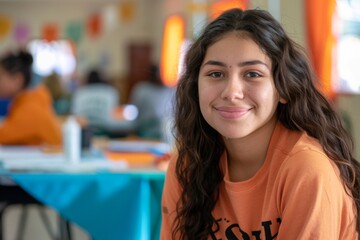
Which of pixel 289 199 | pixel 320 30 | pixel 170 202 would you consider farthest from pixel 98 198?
pixel 320 30

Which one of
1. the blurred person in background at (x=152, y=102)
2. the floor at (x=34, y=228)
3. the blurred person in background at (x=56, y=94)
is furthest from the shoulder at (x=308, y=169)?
the blurred person in background at (x=56, y=94)

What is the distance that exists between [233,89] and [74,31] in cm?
1172

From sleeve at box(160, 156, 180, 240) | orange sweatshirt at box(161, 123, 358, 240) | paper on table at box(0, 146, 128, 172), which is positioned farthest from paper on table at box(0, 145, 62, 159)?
orange sweatshirt at box(161, 123, 358, 240)

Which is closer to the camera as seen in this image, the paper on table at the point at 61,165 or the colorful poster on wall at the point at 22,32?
the paper on table at the point at 61,165

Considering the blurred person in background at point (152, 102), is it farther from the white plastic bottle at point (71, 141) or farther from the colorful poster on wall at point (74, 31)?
the colorful poster on wall at point (74, 31)

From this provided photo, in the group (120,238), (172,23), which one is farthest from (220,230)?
(172,23)

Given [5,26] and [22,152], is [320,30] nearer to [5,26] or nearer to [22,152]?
[22,152]

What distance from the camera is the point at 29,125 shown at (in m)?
3.38

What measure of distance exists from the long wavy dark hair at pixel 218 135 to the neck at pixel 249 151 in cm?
5

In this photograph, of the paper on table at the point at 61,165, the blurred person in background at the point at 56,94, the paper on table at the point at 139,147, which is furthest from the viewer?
the blurred person in background at the point at 56,94

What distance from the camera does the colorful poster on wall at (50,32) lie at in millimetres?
12878

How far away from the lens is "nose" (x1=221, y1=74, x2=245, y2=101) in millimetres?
1378

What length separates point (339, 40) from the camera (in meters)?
4.70

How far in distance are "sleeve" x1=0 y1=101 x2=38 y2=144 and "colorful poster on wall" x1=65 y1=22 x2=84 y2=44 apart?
9.56 meters
